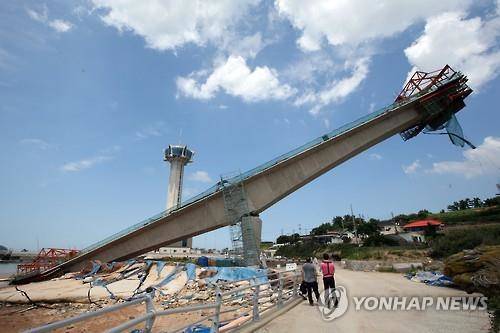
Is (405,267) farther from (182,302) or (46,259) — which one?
(46,259)

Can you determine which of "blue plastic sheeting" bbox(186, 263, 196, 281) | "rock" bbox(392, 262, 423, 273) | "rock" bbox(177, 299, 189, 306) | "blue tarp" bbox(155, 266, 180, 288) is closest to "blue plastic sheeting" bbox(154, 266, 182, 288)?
"blue tarp" bbox(155, 266, 180, 288)

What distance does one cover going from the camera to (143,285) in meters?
17.1

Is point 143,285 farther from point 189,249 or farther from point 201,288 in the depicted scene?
point 189,249

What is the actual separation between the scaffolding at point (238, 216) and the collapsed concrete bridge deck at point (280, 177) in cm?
66

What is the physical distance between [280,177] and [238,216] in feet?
17.0

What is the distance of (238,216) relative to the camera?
26453mm

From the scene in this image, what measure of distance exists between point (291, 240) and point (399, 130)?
7345 cm

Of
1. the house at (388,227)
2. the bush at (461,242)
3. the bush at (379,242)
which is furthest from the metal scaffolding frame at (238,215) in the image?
the house at (388,227)

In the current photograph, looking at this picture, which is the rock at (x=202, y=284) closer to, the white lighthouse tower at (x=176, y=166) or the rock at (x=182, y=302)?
the rock at (x=182, y=302)

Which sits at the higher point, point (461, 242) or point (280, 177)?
point (280, 177)

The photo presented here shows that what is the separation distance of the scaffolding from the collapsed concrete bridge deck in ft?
2.16

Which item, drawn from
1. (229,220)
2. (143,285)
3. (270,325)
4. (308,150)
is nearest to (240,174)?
(229,220)

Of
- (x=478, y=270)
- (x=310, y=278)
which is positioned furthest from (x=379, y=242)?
(x=310, y=278)

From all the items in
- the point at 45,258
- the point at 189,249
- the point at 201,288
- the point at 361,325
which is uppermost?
the point at 189,249
